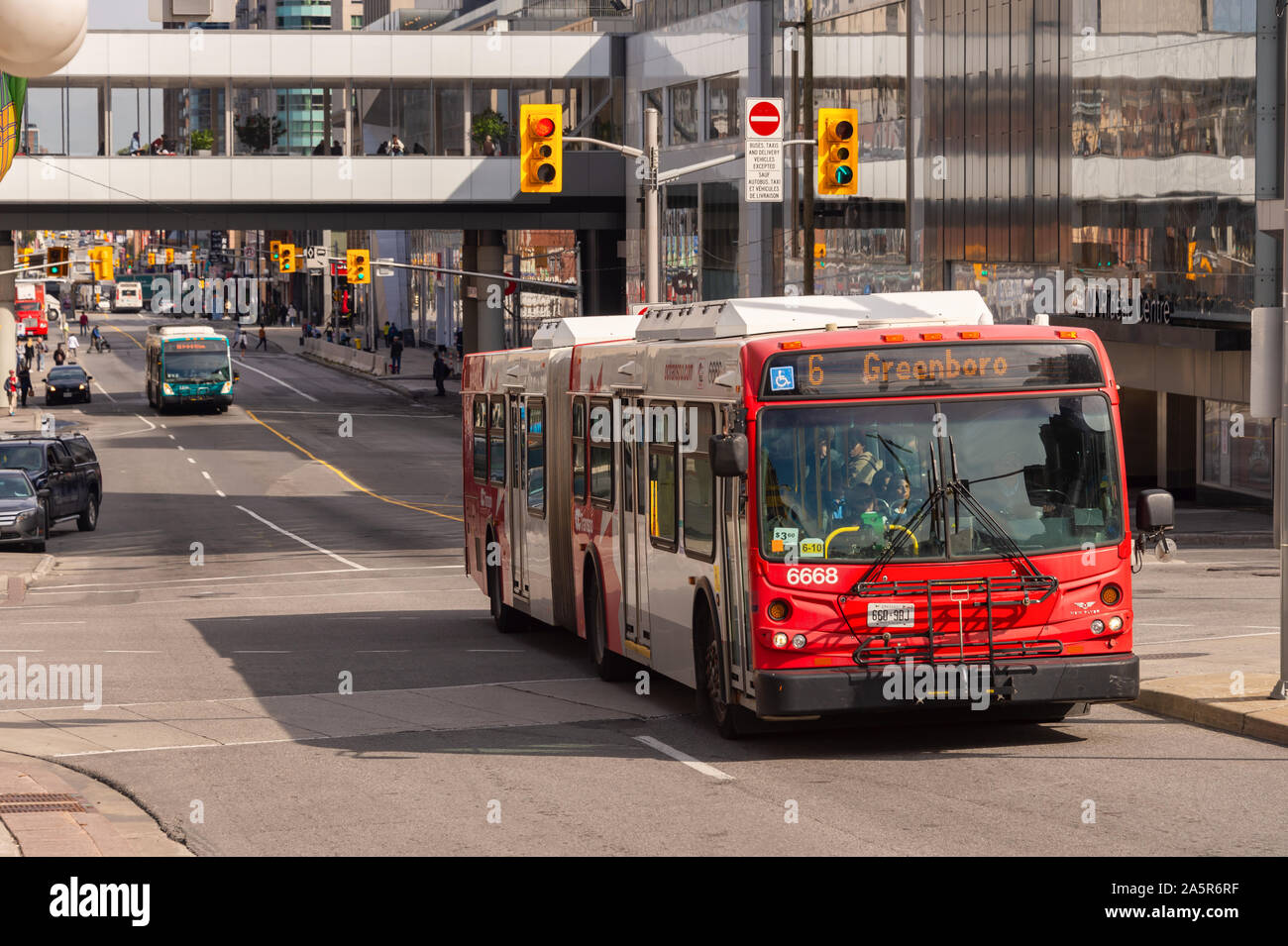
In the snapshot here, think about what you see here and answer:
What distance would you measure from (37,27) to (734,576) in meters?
6.29

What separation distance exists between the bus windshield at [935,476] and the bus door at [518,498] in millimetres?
7669

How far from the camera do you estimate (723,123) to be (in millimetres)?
65062

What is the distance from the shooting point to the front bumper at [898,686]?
12141 millimetres

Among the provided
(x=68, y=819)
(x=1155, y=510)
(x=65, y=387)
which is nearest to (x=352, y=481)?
(x=65, y=387)

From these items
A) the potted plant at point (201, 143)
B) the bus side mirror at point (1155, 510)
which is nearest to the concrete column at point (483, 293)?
the potted plant at point (201, 143)

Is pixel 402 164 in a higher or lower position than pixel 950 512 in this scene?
higher

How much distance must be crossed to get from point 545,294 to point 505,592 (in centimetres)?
6833

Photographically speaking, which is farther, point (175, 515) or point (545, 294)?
point (545, 294)

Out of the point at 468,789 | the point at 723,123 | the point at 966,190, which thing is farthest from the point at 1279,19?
the point at 723,123

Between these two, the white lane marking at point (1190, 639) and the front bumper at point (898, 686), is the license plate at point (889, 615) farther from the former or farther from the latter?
the white lane marking at point (1190, 639)

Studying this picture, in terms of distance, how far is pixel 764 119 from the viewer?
1302 inches

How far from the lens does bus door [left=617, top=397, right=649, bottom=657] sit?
604 inches

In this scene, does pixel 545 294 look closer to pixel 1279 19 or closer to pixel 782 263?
pixel 782 263

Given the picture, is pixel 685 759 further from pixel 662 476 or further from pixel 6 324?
pixel 6 324
